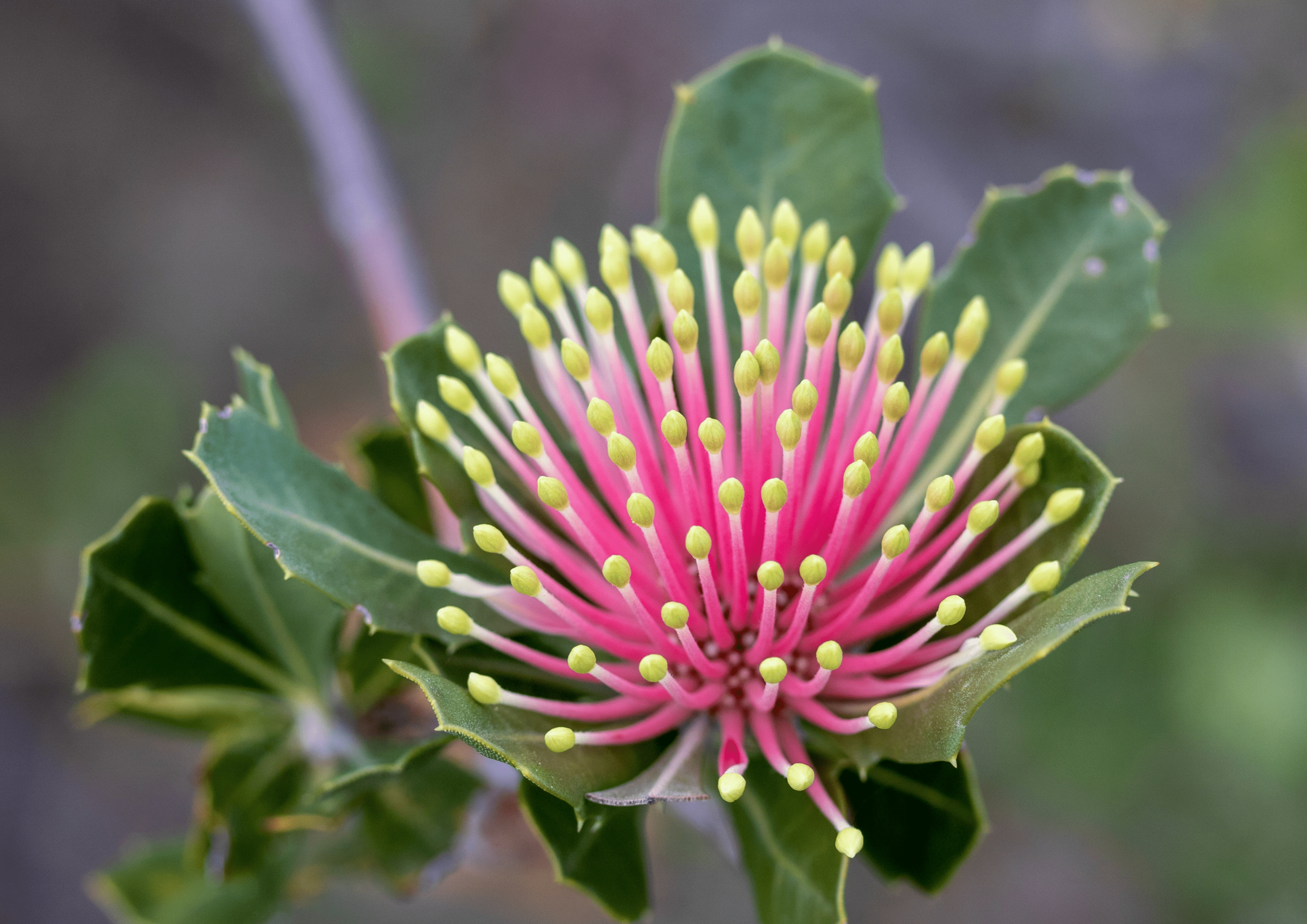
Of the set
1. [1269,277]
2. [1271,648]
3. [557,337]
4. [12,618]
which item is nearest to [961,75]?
[1269,277]

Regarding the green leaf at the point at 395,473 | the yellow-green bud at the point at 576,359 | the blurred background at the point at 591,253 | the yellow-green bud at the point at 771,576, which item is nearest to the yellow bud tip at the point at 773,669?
the yellow-green bud at the point at 771,576

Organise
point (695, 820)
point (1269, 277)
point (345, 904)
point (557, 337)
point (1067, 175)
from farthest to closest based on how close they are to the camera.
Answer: point (345, 904)
point (1269, 277)
point (557, 337)
point (695, 820)
point (1067, 175)

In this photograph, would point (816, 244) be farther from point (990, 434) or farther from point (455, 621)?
point (455, 621)

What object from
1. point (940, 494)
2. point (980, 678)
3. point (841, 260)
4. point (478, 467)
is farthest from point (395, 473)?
point (980, 678)

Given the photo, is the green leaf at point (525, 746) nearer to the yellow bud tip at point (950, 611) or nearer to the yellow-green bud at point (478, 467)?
the yellow-green bud at point (478, 467)

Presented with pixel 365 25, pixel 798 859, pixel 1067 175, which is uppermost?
pixel 365 25

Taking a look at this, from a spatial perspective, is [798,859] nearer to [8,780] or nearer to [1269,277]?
[1269,277]

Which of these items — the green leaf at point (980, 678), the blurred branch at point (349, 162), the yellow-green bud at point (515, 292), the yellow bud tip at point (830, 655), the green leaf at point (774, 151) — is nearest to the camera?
the green leaf at point (980, 678)

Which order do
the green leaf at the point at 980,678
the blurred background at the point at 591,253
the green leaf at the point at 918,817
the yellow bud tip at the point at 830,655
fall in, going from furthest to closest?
1. the blurred background at the point at 591,253
2. the green leaf at the point at 918,817
3. the yellow bud tip at the point at 830,655
4. the green leaf at the point at 980,678
